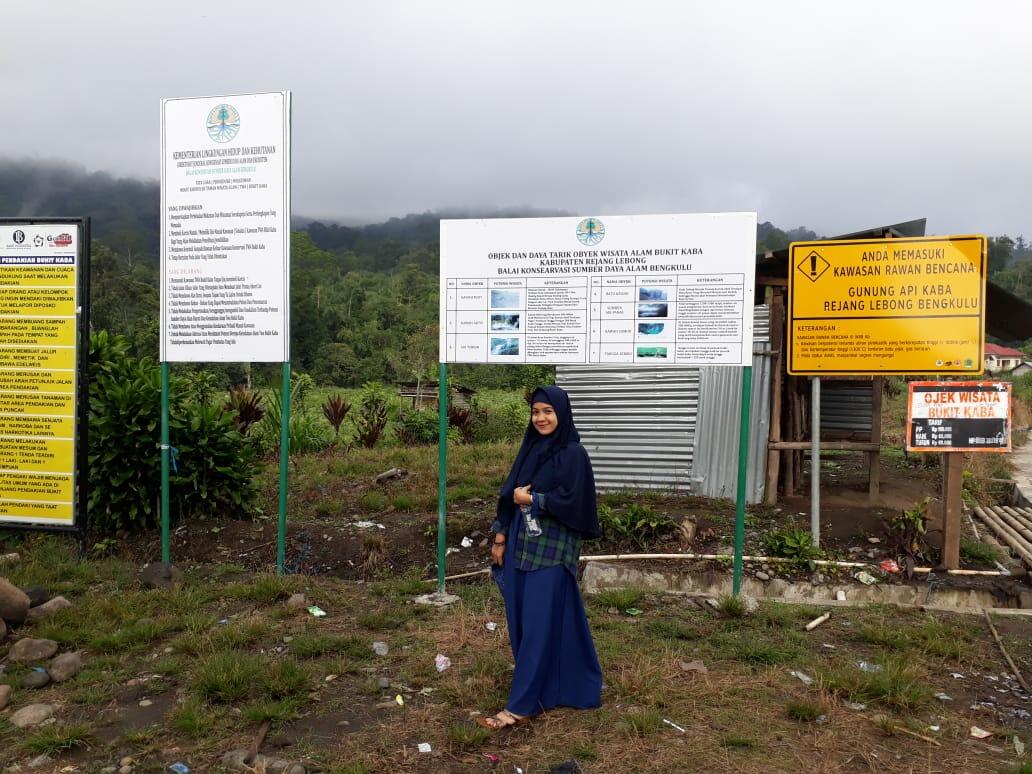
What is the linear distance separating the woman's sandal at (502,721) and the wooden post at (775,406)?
519 centimetres

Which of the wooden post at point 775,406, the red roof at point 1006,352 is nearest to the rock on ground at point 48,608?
the wooden post at point 775,406

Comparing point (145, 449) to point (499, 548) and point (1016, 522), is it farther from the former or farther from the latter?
point (1016, 522)

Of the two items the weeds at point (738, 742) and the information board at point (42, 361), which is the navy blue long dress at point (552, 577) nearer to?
Result: the weeds at point (738, 742)

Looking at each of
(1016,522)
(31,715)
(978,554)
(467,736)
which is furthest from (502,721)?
(1016,522)

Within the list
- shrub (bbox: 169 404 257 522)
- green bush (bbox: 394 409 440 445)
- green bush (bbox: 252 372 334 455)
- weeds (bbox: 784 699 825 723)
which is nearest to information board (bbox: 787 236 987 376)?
weeds (bbox: 784 699 825 723)

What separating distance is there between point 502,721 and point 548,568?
28.7 inches

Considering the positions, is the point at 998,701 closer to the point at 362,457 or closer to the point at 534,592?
the point at 534,592

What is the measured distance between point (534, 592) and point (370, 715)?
3.32ft

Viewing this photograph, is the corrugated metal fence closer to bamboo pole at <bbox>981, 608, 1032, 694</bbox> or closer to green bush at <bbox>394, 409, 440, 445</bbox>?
bamboo pole at <bbox>981, 608, 1032, 694</bbox>

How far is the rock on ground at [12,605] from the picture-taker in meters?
4.78

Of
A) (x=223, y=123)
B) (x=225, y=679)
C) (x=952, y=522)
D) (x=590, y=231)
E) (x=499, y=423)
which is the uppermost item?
(x=223, y=123)

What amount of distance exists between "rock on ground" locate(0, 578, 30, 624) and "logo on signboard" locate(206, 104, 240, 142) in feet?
11.0

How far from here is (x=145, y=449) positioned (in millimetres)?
6715

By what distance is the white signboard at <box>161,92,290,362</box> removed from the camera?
18.5 feet
